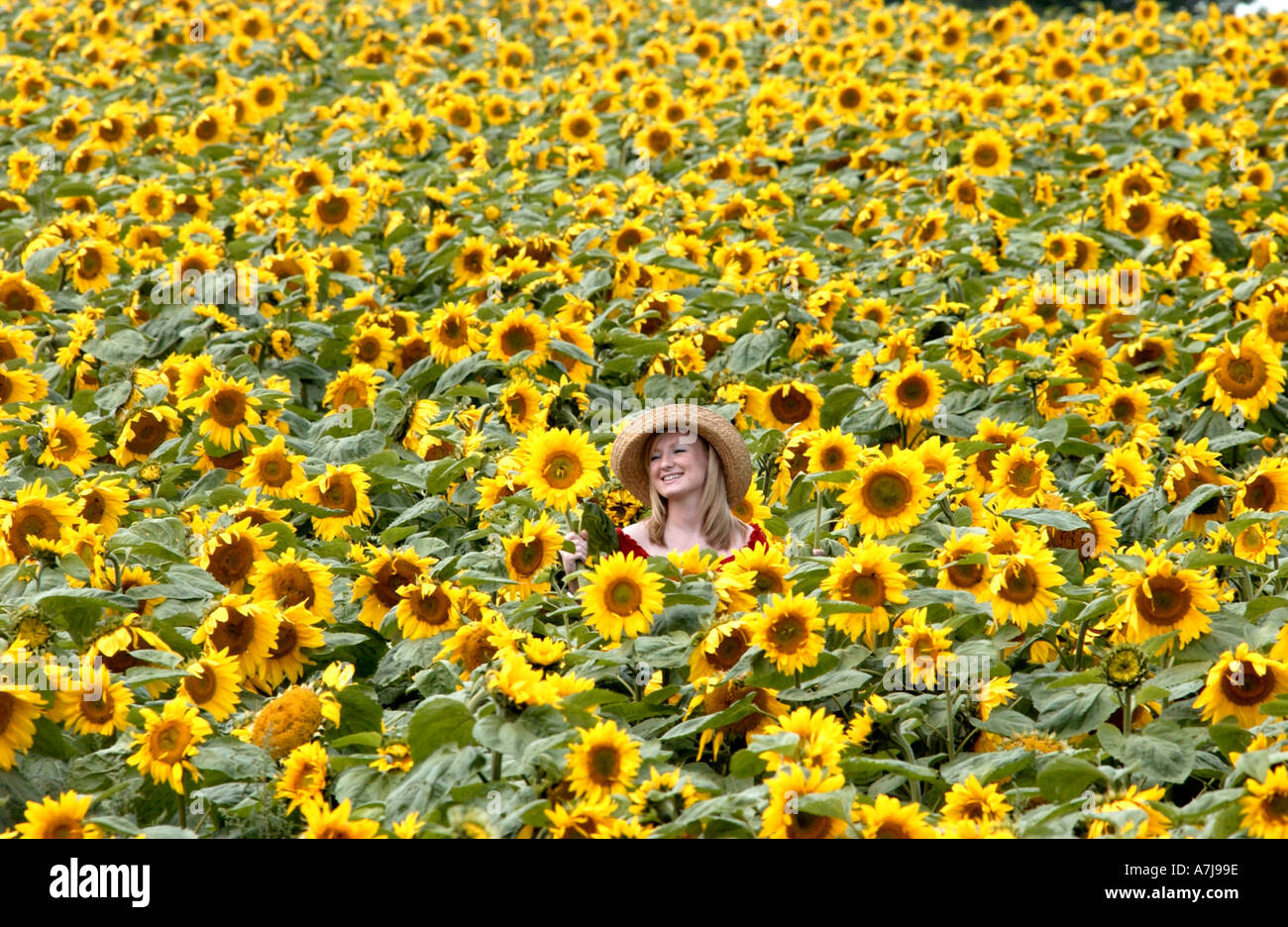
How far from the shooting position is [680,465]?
5012 millimetres

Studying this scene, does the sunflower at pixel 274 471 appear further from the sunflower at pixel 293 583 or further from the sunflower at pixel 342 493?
the sunflower at pixel 293 583

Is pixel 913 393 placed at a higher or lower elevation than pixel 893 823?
higher

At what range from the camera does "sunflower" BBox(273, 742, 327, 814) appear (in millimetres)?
3559

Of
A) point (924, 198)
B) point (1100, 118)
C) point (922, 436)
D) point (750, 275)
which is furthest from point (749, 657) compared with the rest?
point (1100, 118)

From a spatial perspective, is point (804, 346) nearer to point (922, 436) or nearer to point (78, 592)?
point (922, 436)

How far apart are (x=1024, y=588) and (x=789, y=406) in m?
1.98

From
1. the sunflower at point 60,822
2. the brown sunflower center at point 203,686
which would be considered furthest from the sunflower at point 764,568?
the sunflower at point 60,822

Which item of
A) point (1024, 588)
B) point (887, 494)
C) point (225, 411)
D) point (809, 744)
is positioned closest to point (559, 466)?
point (887, 494)

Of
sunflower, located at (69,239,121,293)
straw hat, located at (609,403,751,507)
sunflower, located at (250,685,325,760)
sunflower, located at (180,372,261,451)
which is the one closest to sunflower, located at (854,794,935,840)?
sunflower, located at (250,685,325,760)

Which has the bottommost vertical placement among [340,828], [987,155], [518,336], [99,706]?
[340,828]

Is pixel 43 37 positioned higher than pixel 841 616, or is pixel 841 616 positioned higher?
pixel 43 37

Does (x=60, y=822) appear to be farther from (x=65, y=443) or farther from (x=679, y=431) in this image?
(x=65, y=443)

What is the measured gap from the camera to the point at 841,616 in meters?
4.01
